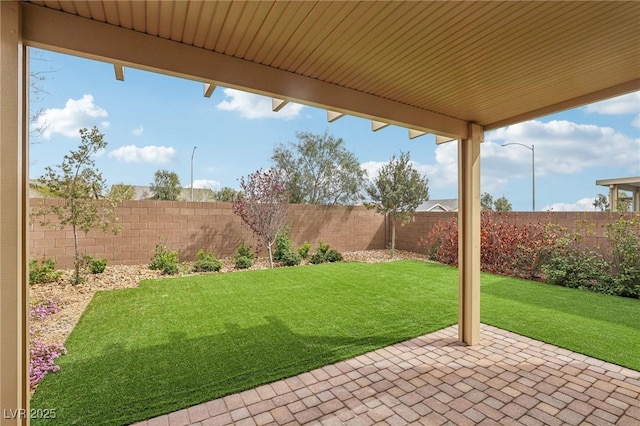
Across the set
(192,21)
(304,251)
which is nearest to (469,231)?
(192,21)

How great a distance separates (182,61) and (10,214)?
1329mm

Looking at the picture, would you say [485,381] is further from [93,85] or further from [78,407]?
[93,85]

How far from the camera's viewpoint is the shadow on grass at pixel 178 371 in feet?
7.88

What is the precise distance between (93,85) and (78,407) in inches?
457

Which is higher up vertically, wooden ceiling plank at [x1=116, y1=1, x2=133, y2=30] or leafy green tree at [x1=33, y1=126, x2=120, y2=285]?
wooden ceiling plank at [x1=116, y1=1, x2=133, y2=30]

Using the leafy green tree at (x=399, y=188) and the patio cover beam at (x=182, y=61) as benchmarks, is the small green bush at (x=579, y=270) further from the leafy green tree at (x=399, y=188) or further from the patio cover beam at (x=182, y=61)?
the patio cover beam at (x=182, y=61)

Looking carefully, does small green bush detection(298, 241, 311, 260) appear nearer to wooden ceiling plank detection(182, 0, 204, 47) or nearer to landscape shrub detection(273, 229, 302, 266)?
landscape shrub detection(273, 229, 302, 266)

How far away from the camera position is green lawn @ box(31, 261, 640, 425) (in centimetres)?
264

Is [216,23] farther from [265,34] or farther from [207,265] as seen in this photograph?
[207,265]

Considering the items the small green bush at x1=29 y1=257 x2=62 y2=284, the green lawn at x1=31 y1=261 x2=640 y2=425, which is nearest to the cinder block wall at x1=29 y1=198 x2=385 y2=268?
the small green bush at x1=29 y1=257 x2=62 y2=284

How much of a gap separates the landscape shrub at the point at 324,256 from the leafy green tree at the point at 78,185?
5.43 metres

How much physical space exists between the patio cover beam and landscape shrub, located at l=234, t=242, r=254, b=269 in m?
6.25

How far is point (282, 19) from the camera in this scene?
1794 millimetres

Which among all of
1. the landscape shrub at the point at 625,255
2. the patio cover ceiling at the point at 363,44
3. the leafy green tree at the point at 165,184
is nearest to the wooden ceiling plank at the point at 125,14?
the patio cover ceiling at the point at 363,44
